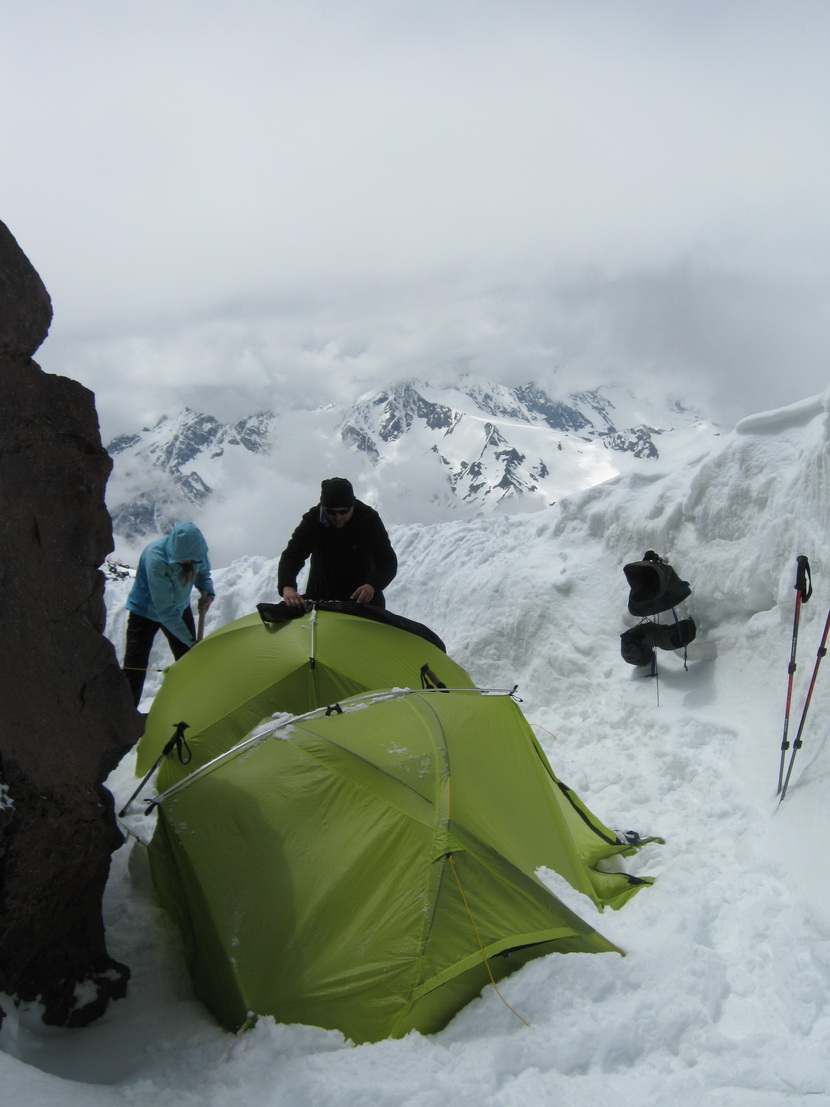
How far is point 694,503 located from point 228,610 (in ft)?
27.8

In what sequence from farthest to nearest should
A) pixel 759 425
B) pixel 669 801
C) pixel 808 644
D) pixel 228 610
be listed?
pixel 228 610 < pixel 759 425 < pixel 808 644 < pixel 669 801

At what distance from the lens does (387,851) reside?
388 cm

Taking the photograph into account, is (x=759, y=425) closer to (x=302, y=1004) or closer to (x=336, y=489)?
(x=336, y=489)

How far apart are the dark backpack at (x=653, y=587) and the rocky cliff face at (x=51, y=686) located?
5358 mm

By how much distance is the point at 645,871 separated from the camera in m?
4.88

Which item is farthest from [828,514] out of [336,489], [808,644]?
[336,489]

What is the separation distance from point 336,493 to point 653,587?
3408 millimetres

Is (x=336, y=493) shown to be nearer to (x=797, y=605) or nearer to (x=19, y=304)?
(x=19, y=304)

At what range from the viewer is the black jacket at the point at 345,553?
7.57m

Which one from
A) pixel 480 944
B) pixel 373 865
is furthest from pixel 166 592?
pixel 480 944

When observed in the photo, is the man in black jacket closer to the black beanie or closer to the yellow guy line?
the black beanie

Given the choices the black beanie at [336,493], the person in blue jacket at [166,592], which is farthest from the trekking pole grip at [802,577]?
the person in blue jacket at [166,592]

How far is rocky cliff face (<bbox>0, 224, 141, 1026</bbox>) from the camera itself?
3.32m

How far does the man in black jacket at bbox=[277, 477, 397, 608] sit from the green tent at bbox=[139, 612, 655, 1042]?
266 centimetres
